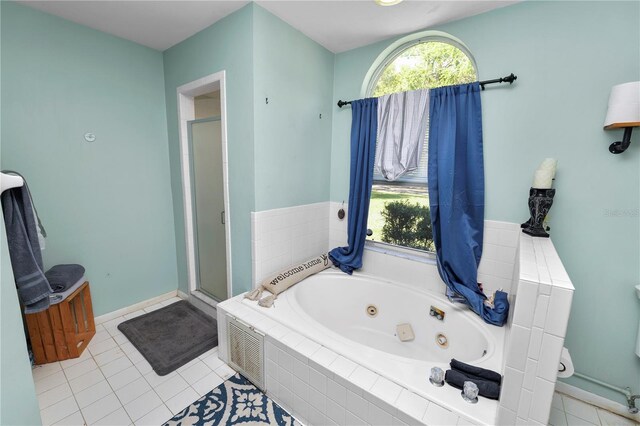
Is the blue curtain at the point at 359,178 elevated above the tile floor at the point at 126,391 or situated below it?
above

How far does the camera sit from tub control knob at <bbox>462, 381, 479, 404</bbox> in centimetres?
116

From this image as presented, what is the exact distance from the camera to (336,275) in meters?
2.37

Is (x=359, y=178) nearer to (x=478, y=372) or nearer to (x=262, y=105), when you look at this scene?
(x=262, y=105)

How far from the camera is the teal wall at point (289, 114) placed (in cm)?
188

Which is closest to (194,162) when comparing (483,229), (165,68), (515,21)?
(165,68)

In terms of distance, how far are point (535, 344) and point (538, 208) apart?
968mm

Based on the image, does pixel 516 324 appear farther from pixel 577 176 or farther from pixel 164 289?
pixel 164 289

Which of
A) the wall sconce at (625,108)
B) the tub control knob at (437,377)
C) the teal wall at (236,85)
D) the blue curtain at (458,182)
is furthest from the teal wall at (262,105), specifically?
the wall sconce at (625,108)

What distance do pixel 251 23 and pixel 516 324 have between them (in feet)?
7.30

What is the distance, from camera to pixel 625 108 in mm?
1358

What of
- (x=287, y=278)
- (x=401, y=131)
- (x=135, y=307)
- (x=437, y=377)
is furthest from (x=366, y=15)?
(x=135, y=307)

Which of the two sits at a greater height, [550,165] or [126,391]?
[550,165]

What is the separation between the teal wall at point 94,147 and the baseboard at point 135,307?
46 millimetres

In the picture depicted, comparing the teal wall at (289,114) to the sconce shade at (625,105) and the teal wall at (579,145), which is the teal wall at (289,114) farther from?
the sconce shade at (625,105)
